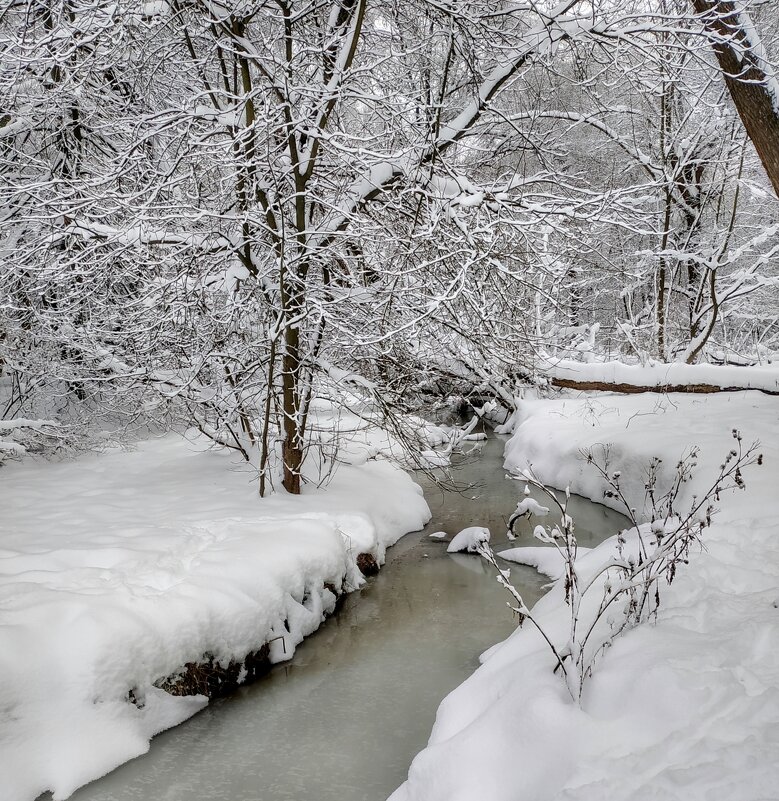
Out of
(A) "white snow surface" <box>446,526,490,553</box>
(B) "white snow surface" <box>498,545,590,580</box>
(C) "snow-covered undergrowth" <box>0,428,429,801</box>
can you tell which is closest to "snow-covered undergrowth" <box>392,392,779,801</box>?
(C) "snow-covered undergrowth" <box>0,428,429,801</box>

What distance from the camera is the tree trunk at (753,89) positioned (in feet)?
14.4

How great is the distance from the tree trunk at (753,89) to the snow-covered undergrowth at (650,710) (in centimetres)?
255


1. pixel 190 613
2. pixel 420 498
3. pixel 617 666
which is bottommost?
pixel 420 498

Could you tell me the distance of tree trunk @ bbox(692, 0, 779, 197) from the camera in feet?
14.4

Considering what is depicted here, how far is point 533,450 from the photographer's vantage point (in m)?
10.6

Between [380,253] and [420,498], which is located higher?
[380,253]

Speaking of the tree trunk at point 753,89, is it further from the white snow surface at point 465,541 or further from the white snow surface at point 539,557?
the white snow surface at point 465,541

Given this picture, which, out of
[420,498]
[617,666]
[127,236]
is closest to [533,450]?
[420,498]

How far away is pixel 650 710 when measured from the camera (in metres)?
2.68

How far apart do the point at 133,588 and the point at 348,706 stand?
155cm

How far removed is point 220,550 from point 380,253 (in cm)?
289

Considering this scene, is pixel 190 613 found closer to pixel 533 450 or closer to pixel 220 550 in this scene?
pixel 220 550

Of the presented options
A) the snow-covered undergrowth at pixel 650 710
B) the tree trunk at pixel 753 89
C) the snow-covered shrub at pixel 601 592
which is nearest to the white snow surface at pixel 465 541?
the snow-covered undergrowth at pixel 650 710

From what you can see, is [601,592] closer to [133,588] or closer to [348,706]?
[348,706]
